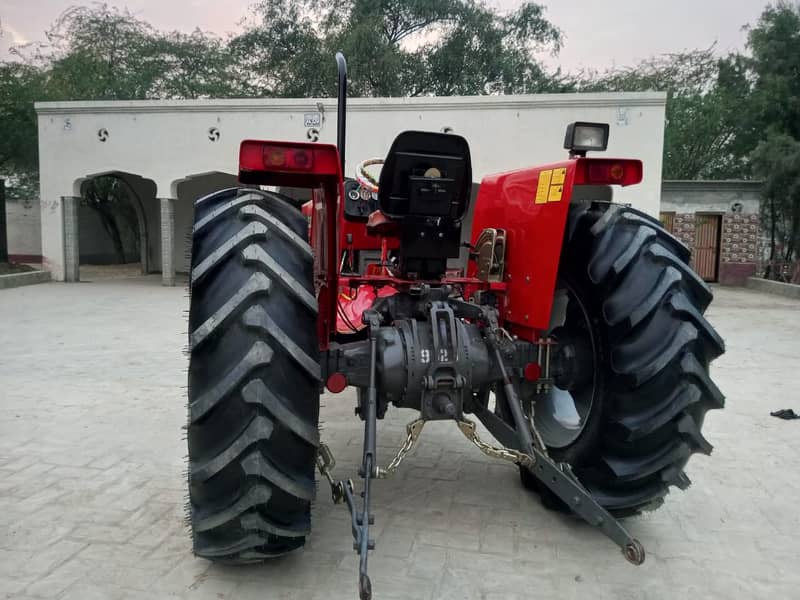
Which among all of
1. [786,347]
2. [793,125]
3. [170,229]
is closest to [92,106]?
[170,229]

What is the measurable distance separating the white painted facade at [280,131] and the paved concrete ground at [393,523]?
796 centimetres

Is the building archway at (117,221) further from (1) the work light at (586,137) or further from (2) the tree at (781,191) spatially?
(2) the tree at (781,191)

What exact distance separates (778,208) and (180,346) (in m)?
16.9

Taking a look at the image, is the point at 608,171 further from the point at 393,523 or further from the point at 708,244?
the point at 708,244

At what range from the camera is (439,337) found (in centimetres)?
267

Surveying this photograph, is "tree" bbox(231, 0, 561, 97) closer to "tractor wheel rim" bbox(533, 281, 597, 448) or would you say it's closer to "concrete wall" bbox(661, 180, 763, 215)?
"concrete wall" bbox(661, 180, 763, 215)

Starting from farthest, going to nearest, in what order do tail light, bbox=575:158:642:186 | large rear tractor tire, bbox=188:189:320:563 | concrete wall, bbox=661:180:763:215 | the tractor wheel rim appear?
concrete wall, bbox=661:180:763:215
the tractor wheel rim
tail light, bbox=575:158:642:186
large rear tractor tire, bbox=188:189:320:563

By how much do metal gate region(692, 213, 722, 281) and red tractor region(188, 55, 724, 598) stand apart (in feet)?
59.8

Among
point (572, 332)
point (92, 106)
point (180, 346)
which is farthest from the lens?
point (92, 106)

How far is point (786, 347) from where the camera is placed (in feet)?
27.6

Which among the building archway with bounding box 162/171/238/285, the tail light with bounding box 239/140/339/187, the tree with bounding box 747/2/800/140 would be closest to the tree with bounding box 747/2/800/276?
the tree with bounding box 747/2/800/140

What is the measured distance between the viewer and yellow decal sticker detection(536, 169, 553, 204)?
2.83 metres

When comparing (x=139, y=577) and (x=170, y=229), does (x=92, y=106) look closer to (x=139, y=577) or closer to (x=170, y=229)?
(x=170, y=229)

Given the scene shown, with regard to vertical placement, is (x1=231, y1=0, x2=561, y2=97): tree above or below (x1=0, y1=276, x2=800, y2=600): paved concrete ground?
above
